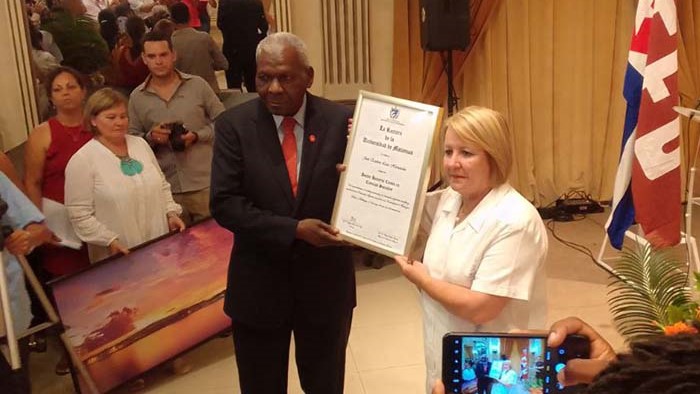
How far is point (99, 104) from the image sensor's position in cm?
284

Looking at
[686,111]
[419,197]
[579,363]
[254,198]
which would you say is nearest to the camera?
[579,363]

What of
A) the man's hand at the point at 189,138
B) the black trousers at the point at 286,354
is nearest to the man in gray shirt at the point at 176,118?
the man's hand at the point at 189,138

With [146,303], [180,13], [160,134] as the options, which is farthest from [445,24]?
[146,303]

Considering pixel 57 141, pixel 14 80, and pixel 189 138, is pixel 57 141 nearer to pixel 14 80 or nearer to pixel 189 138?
pixel 189 138

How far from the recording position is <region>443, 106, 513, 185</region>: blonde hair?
1.61 meters

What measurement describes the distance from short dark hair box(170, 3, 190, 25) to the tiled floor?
5.91 feet

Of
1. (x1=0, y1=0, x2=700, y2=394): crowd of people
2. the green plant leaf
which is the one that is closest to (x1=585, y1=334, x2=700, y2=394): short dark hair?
(x1=0, y1=0, x2=700, y2=394): crowd of people

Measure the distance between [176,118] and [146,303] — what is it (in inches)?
34.5

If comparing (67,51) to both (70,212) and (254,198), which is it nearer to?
(70,212)

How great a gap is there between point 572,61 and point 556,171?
0.81m

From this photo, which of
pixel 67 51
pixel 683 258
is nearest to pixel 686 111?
pixel 683 258

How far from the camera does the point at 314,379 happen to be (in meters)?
2.20

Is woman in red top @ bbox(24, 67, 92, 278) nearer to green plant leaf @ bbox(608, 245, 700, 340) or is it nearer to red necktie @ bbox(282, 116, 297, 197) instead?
red necktie @ bbox(282, 116, 297, 197)

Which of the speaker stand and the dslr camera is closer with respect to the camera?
the dslr camera
